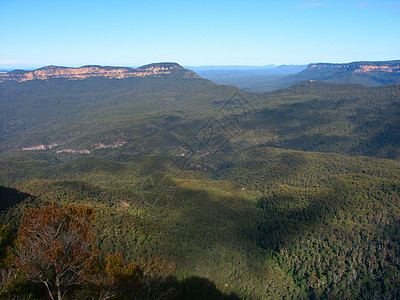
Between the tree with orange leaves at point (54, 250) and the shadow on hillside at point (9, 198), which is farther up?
the tree with orange leaves at point (54, 250)

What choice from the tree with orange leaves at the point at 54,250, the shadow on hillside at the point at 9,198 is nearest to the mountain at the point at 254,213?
the shadow on hillside at the point at 9,198

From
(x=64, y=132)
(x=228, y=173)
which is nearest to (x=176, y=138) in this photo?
(x=228, y=173)

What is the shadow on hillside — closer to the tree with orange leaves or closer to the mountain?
the mountain

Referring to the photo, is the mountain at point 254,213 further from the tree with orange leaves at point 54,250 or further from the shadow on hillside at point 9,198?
the tree with orange leaves at point 54,250

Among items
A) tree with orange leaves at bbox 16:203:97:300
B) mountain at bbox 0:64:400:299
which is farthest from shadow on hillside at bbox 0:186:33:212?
tree with orange leaves at bbox 16:203:97:300

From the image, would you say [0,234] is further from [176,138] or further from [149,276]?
[176,138]
